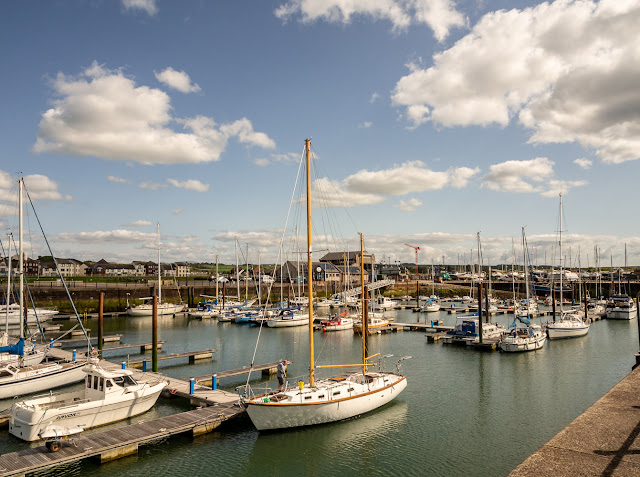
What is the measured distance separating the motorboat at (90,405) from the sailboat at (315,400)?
22.1 feet

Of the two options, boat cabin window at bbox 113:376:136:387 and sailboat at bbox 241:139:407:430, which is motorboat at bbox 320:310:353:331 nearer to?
sailboat at bbox 241:139:407:430

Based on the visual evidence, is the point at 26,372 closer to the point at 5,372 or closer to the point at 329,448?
the point at 5,372

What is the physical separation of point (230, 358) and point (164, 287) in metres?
69.2

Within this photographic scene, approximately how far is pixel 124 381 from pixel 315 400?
1134cm

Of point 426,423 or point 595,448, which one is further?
point 426,423

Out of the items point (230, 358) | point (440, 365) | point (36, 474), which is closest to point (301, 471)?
point (36, 474)

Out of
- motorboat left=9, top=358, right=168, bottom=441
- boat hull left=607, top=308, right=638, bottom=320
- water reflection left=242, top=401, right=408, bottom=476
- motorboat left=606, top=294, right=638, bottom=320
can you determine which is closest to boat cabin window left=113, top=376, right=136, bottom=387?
motorboat left=9, top=358, right=168, bottom=441

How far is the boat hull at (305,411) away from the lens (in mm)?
22250

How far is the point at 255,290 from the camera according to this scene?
118m

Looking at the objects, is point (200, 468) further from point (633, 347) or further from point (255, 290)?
point (255, 290)

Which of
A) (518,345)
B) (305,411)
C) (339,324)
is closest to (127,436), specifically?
(305,411)

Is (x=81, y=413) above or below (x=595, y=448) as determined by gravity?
below

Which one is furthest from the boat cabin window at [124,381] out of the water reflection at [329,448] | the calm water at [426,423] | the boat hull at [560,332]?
the boat hull at [560,332]

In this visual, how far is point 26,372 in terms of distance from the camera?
1207 inches
